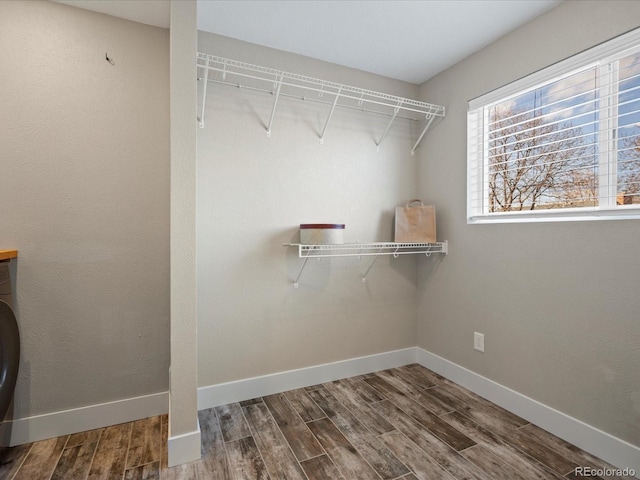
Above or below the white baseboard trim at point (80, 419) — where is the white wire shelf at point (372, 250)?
above

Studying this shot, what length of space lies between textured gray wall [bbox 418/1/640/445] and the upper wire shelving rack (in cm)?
23

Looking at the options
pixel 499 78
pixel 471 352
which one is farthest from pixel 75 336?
pixel 499 78

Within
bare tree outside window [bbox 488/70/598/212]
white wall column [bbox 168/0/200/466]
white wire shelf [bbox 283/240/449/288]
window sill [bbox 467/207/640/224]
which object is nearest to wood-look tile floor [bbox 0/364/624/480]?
white wall column [bbox 168/0/200/466]

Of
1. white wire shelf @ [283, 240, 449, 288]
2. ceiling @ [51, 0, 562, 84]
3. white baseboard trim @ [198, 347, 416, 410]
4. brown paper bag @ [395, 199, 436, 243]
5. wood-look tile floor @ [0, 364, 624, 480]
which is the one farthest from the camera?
brown paper bag @ [395, 199, 436, 243]

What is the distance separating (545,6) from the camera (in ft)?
5.77

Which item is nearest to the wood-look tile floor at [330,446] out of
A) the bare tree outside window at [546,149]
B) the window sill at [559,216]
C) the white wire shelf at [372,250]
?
the white wire shelf at [372,250]

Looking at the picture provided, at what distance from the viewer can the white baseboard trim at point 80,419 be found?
1654mm

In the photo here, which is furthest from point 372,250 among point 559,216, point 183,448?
point 183,448

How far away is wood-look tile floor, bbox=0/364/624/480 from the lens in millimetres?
1469

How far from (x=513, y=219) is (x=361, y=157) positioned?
110 centimetres

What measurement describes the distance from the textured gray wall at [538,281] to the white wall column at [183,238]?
1762 millimetres

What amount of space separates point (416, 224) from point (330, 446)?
61.4 inches

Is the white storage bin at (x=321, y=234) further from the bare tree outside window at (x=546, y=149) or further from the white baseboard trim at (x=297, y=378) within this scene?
the bare tree outside window at (x=546, y=149)

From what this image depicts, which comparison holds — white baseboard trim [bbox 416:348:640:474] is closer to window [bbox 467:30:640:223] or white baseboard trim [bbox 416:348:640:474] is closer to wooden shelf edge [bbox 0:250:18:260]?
window [bbox 467:30:640:223]
